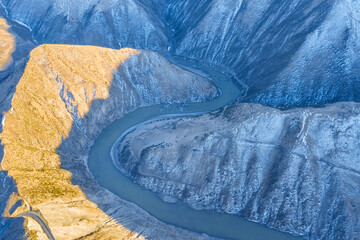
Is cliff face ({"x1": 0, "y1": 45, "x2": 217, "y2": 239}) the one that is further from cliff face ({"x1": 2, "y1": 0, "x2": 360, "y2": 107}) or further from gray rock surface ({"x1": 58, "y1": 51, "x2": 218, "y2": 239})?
cliff face ({"x1": 2, "y1": 0, "x2": 360, "y2": 107})

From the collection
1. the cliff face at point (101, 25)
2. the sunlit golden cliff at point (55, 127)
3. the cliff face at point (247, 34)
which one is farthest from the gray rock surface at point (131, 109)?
the cliff face at point (101, 25)

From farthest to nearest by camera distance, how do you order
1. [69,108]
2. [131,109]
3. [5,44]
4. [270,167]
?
1. [5,44]
2. [131,109]
3. [69,108]
4. [270,167]

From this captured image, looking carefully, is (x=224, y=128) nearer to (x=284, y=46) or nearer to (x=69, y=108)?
(x=69, y=108)

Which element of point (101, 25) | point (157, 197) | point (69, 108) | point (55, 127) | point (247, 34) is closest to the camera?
point (157, 197)

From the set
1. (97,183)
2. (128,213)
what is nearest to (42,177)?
(97,183)

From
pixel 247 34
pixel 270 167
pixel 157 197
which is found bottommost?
pixel 157 197

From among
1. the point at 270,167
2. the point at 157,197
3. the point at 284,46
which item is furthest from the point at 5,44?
the point at 270,167

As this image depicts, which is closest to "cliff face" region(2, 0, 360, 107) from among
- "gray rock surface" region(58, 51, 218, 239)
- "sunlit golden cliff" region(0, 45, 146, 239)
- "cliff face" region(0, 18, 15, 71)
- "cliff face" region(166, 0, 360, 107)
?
"cliff face" region(166, 0, 360, 107)

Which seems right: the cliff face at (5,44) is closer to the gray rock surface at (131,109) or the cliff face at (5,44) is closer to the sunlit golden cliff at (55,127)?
the sunlit golden cliff at (55,127)
